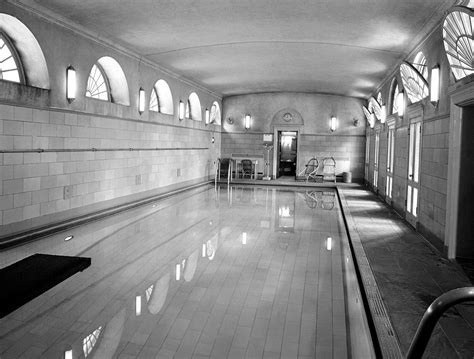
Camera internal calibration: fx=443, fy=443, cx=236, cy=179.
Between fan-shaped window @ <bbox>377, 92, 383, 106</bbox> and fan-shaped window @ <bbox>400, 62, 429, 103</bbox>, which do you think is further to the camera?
fan-shaped window @ <bbox>377, 92, 383, 106</bbox>

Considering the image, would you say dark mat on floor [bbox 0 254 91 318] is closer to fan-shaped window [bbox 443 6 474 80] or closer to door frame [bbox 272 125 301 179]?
fan-shaped window [bbox 443 6 474 80]

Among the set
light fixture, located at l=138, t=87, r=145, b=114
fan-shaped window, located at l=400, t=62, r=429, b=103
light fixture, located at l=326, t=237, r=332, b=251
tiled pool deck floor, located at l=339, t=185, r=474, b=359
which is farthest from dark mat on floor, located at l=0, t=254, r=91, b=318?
light fixture, located at l=138, t=87, r=145, b=114

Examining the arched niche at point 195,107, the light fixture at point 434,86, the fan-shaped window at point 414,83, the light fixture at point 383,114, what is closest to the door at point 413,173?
the fan-shaped window at point 414,83

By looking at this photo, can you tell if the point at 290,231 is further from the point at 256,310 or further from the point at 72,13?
the point at 72,13

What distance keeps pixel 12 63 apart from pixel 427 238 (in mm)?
6437

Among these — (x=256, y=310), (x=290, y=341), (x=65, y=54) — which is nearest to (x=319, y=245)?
(x=256, y=310)

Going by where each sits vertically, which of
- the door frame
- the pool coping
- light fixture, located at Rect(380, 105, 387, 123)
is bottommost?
the pool coping

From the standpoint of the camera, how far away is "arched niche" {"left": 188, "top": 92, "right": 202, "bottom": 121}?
1443cm

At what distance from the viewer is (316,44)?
28.2 feet

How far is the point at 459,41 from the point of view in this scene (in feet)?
16.1

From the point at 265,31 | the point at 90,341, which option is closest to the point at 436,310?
the point at 90,341

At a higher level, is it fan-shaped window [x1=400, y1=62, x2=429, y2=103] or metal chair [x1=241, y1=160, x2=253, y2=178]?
fan-shaped window [x1=400, y1=62, x2=429, y2=103]

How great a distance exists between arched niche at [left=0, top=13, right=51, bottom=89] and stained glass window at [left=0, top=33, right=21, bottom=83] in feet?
0.30

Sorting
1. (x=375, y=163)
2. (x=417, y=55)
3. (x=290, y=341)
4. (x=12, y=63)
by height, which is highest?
(x=417, y=55)
